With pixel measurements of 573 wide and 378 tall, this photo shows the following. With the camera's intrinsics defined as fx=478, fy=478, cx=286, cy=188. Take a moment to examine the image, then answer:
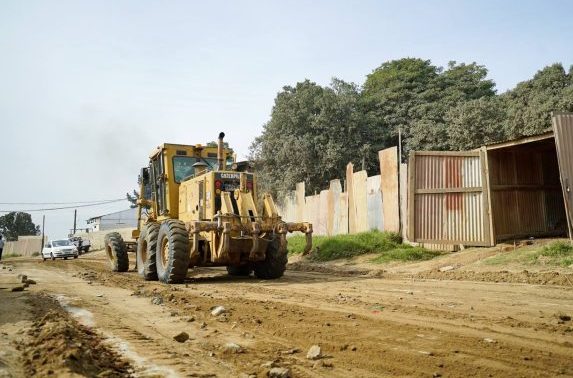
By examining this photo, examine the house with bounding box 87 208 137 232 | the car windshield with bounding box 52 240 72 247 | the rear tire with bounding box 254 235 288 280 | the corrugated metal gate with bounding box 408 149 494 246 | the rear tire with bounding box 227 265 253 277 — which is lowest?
the rear tire with bounding box 227 265 253 277

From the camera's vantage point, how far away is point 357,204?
17719mm

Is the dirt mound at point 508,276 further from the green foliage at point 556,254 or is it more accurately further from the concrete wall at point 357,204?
the concrete wall at point 357,204

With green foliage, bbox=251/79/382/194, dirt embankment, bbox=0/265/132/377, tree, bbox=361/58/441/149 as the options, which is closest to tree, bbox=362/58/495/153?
tree, bbox=361/58/441/149

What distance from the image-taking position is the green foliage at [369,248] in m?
13.8

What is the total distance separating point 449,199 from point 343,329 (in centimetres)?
989

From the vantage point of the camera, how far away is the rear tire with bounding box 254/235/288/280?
36.7ft

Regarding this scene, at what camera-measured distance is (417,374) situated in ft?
11.7

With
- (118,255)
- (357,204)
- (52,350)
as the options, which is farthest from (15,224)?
(52,350)

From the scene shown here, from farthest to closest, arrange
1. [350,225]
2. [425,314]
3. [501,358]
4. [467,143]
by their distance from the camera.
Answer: [467,143], [350,225], [425,314], [501,358]

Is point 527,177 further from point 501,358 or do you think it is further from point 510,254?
point 501,358

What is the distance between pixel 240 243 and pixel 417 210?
20.1ft

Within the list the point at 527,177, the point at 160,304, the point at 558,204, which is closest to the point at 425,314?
the point at 160,304

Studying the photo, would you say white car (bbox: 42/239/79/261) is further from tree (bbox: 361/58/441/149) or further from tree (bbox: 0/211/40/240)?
tree (bbox: 0/211/40/240)

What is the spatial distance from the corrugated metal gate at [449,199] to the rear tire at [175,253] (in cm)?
702
